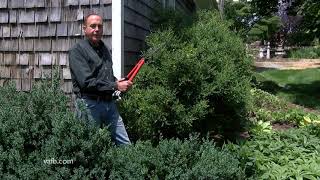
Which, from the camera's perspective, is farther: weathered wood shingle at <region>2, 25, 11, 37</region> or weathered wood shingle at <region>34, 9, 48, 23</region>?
weathered wood shingle at <region>2, 25, 11, 37</region>

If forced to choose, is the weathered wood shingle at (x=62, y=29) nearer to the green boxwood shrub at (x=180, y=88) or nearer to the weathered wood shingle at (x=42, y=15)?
the weathered wood shingle at (x=42, y=15)

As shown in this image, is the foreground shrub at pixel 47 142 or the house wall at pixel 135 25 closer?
the foreground shrub at pixel 47 142

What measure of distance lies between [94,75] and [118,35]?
1504 mm

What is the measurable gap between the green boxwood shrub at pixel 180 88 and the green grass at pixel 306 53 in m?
26.7

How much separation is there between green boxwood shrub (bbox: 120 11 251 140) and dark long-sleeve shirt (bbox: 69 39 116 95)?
1.01 meters

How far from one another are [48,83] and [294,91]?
39.3 ft

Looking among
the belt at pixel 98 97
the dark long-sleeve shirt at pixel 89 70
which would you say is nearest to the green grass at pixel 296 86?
the belt at pixel 98 97

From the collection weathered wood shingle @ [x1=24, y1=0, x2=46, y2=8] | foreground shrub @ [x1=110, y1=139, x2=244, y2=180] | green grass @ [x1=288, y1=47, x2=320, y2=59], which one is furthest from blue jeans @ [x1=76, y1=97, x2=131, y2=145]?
green grass @ [x1=288, y1=47, x2=320, y2=59]

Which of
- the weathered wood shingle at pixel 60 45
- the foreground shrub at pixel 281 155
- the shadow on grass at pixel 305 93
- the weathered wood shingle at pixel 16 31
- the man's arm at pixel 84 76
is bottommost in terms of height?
the foreground shrub at pixel 281 155

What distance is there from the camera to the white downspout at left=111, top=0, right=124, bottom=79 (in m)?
6.21

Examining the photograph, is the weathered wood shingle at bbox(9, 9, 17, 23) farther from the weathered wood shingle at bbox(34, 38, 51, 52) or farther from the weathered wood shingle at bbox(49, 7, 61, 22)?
the weathered wood shingle at bbox(49, 7, 61, 22)

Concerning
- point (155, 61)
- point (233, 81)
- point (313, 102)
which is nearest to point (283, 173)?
point (233, 81)

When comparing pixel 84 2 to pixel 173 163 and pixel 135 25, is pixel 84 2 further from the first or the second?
pixel 173 163

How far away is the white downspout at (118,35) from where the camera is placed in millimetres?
6211
